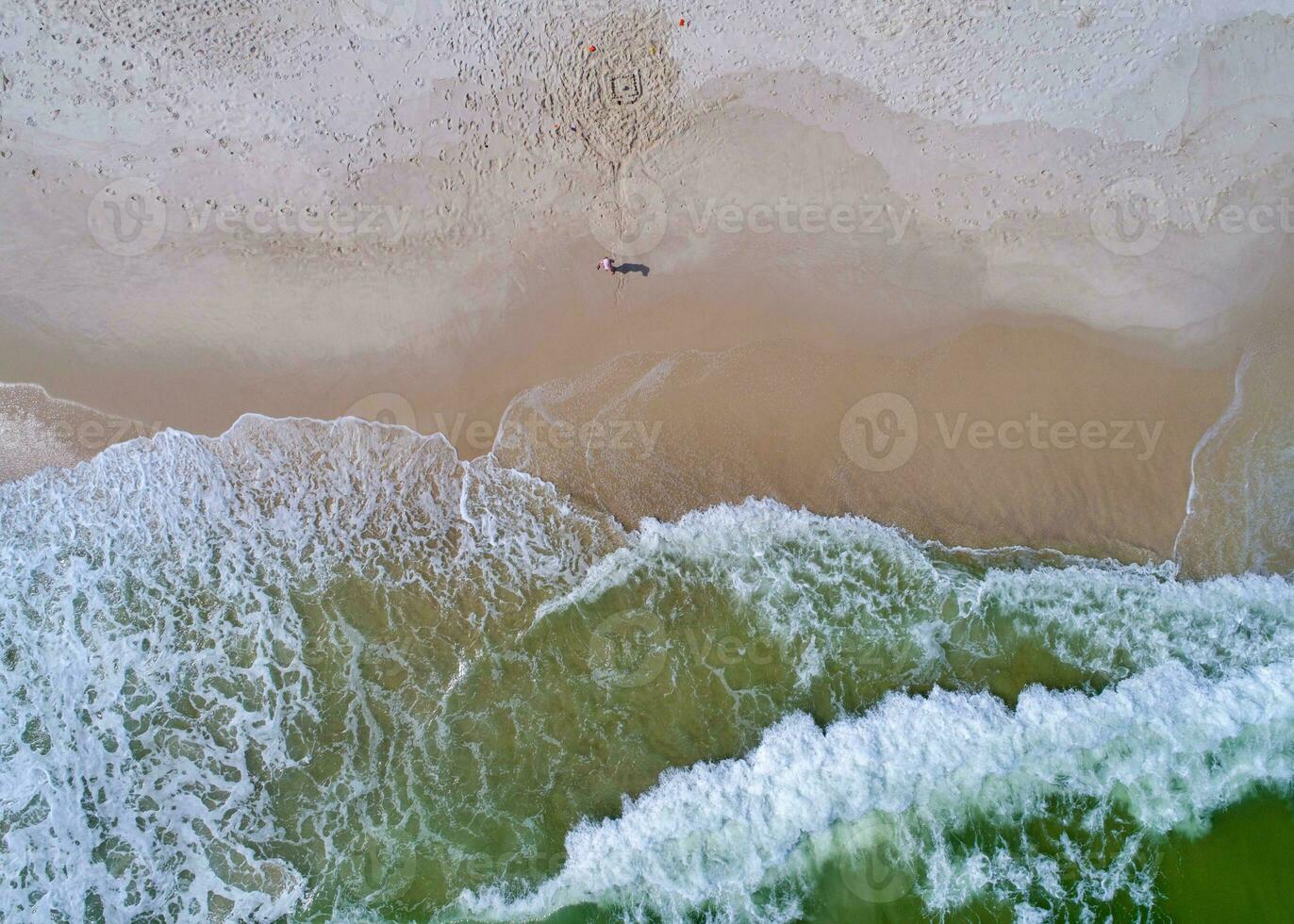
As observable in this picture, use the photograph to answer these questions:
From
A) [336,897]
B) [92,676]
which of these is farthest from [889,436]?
[92,676]

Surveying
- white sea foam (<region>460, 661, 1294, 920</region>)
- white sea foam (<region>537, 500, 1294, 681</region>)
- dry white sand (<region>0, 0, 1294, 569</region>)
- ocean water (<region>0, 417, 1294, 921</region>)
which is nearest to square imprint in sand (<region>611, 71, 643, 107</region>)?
dry white sand (<region>0, 0, 1294, 569</region>)

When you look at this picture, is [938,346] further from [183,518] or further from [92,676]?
[92,676]

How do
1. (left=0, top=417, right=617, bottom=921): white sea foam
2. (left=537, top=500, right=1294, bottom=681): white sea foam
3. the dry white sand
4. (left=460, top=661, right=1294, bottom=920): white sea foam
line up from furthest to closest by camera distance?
the dry white sand → (left=537, top=500, right=1294, bottom=681): white sea foam → (left=0, top=417, right=617, bottom=921): white sea foam → (left=460, top=661, right=1294, bottom=920): white sea foam

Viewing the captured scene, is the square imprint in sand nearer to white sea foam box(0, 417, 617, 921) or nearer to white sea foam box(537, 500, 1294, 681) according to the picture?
white sea foam box(0, 417, 617, 921)

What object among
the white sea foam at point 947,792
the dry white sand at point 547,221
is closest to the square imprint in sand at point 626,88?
the dry white sand at point 547,221

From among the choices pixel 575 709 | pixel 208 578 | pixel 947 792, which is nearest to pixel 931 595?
pixel 947 792

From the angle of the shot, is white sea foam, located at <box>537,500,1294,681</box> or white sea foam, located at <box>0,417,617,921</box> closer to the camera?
white sea foam, located at <box>0,417,617,921</box>

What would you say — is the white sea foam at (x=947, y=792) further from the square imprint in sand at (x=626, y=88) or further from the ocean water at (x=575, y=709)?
the square imprint in sand at (x=626, y=88)

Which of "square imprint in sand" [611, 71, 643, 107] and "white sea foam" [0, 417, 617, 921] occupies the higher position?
"square imprint in sand" [611, 71, 643, 107]
